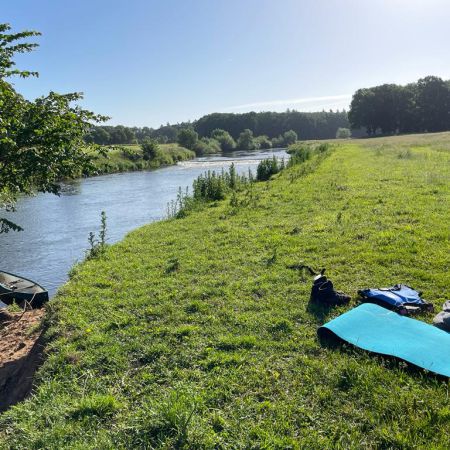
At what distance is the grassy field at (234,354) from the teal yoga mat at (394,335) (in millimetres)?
155

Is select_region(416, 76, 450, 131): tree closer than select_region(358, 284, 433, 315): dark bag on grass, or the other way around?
select_region(358, 284, 433, 315): dark bag on grass

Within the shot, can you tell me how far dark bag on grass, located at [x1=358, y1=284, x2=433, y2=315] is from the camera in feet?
17.6

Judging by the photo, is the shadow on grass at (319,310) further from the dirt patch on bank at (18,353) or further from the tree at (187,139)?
the tree at (187,139)

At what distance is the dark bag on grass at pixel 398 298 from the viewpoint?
5352 mm

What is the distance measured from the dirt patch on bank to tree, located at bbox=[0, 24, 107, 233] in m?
2.69

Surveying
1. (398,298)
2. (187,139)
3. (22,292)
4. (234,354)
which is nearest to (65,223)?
(22,292)

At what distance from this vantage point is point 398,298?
5.50m

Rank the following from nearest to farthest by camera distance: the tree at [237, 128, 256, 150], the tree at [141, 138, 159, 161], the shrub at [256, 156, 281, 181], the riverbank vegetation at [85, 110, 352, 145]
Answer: the shrub at [256, 156, 281, 181] < the tree at [141, 138, 159, 161] < the tree at [237, 128, 256, 150] < the riverbank vegetation at [85, 110, 352, 145]

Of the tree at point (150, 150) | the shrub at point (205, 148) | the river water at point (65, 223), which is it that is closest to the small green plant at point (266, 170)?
the river water at point (65, 223)

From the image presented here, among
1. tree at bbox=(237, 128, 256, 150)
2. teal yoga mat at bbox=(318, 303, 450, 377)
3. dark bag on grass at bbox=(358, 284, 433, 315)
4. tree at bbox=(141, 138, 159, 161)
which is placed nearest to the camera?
teal yoga mat at bbox=(318, 303, 450, 377)

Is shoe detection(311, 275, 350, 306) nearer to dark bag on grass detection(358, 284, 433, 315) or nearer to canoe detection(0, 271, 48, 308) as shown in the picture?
dark bag on grass detection(358, 284, 433, 315)

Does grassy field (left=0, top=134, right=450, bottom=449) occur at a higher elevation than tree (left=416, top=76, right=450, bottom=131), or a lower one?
lower

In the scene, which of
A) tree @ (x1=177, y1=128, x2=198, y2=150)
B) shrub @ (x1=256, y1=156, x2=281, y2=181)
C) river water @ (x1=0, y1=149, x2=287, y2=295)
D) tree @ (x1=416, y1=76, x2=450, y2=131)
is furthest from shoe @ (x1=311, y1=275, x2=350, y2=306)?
tree @ (x1=416, y1=76, x2=450, y2=131)

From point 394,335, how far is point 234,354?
1.88 metres
